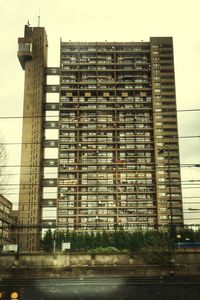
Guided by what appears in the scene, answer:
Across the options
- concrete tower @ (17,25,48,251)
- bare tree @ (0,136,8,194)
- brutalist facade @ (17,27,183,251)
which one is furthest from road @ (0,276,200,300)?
brutalist facade @ (17,27,183,251)

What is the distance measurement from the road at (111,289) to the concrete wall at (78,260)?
1082 centimetres

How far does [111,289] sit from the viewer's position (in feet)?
47.6

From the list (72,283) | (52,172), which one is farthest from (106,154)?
(72,283)

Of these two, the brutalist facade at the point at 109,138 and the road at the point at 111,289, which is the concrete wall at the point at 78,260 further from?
the brutalist facade at the point at 109,138

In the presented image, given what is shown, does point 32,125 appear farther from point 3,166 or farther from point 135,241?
point 3,166

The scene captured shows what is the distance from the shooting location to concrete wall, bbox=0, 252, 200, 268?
2555 cm

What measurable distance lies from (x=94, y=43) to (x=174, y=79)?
2451cm

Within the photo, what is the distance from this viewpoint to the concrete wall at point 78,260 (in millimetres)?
25547

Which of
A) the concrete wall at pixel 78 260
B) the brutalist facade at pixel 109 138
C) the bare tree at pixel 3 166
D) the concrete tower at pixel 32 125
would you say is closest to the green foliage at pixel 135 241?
the concrete wall at pixel 78 260

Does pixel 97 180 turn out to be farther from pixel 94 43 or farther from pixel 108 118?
pixel 94 43

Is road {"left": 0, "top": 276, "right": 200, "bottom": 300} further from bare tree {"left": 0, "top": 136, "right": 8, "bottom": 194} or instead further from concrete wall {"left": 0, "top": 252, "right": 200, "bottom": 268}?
bare tree {"left": 0, "top": 136, "right": 8, "bottom": 194}

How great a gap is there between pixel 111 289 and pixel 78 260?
13425 mm

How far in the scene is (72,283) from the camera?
1438 cm

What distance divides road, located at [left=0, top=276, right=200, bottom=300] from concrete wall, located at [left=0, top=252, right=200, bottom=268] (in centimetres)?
1082
